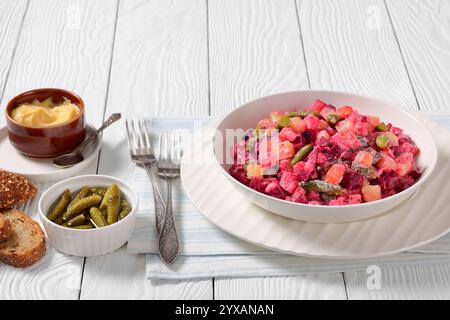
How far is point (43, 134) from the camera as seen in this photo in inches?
110

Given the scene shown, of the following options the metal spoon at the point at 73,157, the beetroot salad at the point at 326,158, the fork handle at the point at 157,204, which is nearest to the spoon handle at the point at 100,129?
the metal spoon at the point at 73,157

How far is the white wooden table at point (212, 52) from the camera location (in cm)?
355

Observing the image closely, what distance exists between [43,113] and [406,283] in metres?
1.58

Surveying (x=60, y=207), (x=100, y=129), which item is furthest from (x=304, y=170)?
(x=100, y=129)

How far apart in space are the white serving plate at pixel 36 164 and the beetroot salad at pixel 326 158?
26.6 inches

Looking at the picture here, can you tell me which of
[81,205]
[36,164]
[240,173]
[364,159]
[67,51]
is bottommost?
[67,51]

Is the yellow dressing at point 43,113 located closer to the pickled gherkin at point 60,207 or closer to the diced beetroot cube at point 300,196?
the pickled gherkin at point 60,207

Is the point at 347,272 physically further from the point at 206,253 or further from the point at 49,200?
the point at 49,200

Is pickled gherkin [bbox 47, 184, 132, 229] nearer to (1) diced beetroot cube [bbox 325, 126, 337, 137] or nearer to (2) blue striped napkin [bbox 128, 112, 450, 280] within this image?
(2) blue striped napkin [bbox 128, 112, 450, 280]

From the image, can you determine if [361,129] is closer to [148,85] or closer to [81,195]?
[81,195]

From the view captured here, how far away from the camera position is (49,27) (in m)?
4.14

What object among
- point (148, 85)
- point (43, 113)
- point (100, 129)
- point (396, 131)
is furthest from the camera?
point (148, 85)

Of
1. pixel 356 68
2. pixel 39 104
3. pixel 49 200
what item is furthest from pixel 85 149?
pixel 356 68

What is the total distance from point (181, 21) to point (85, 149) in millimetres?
1505
